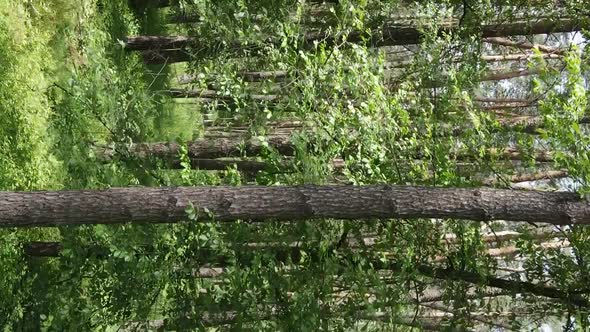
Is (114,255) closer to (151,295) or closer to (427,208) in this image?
(151,295)

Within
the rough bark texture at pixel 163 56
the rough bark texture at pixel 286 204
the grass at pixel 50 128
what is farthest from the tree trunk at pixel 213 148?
the rough bark texture at pixel 286 204

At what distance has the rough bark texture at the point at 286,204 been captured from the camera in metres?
5.27

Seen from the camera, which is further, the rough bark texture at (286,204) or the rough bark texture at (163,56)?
the rough bark texture at (163,56)

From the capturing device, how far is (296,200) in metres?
5.42

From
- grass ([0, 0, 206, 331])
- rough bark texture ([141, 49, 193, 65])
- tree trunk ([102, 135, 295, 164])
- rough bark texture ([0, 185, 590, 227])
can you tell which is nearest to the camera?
rough bark texture ([0, 185, 590, 227])

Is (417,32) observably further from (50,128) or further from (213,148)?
(50,128)

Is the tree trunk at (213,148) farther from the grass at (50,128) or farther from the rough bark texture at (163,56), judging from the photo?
the rough bark texture at (163,56)

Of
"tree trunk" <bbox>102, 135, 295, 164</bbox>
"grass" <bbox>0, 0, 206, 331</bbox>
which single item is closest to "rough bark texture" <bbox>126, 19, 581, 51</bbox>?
"tree trunk" <bbox>102, 135, 295, 164</bbox>

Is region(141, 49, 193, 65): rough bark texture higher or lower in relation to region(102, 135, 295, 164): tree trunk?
higher

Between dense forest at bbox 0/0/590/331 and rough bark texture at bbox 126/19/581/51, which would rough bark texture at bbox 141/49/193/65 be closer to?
rough bark texture at bbox 126/19/581/51

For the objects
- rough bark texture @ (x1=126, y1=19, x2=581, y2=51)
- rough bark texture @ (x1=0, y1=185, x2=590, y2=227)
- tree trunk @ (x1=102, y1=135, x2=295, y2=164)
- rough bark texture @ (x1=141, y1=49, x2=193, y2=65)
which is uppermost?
rough bark texture @ (x1=126, y1=19, x2=581, y2=51)

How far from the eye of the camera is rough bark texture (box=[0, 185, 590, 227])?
5.27 m

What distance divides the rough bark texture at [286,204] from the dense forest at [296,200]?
15 millimetres

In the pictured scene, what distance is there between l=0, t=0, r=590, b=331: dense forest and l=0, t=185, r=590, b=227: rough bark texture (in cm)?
2
